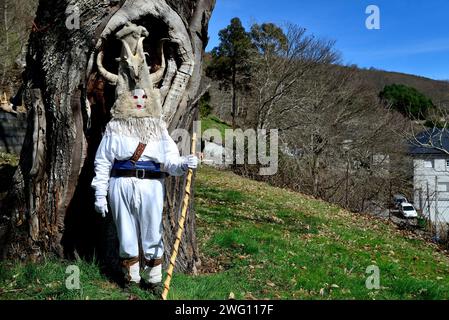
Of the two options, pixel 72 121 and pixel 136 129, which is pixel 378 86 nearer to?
pixel 72 121

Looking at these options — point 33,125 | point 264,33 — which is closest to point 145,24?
point 33,125

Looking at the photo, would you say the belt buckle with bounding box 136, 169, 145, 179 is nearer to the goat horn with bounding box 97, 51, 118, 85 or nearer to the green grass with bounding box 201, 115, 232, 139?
the goat horn with bounding box 97, 51, 118, 85

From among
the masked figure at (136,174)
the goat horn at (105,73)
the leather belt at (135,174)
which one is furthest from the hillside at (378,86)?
the leather belt at (135,174)

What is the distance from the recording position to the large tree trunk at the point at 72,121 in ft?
18.1

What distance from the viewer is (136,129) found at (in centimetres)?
493

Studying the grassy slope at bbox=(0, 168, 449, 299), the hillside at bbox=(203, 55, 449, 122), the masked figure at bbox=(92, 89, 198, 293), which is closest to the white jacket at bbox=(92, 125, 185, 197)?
the masked figure at bbox=(92, 89, 198, 293)

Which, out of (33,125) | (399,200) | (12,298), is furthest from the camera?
(399,200)

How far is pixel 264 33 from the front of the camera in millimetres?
40500

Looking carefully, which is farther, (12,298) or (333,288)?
(333,288)

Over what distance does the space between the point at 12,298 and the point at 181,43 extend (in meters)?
3.47

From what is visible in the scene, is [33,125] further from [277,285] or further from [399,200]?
[399,200]

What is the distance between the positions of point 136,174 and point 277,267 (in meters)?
2.95

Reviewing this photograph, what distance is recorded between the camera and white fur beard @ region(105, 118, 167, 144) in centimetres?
492

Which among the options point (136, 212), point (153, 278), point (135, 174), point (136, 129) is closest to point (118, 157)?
point (135, 174)
